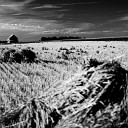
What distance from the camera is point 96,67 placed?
326cm

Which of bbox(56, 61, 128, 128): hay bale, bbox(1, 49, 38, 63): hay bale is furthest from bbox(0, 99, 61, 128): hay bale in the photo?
bbox(1, 49, 38, 63): hay bale

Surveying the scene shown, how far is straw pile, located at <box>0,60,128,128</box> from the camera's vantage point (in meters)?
2.79

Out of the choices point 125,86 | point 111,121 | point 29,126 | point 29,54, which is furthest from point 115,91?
point 29,54

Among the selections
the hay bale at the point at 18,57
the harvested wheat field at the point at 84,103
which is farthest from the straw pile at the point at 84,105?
the hay bale at the point at 18,57

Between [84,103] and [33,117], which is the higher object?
[84,103]

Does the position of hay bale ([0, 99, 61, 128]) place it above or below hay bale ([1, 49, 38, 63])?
below

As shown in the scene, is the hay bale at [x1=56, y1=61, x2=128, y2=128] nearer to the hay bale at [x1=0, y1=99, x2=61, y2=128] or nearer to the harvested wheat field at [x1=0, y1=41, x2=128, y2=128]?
the harvested wheat field at [x1=0, y1=41, x2=128, y2=128]

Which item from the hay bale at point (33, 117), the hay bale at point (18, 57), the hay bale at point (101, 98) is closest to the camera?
the hay bale at point (101, 98)

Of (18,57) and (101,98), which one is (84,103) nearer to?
(101,98)

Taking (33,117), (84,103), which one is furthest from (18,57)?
(84,103)

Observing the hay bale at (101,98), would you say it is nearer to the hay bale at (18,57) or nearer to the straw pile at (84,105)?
the straw pile at (84,105)

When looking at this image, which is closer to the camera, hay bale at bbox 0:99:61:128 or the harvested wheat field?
the harvested wheat field

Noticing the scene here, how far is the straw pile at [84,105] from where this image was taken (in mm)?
2787

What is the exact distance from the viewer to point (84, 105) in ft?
9.43
